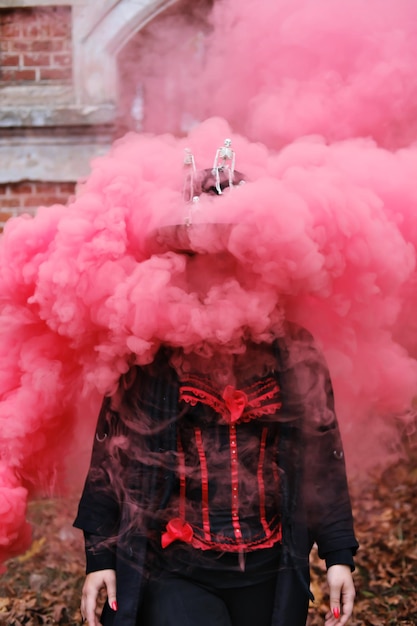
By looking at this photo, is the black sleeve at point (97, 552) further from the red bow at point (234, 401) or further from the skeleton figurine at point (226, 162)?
the skeleton figurine at point (226, 162)

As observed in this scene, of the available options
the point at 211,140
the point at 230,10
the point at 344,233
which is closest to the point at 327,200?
the point at 344,233

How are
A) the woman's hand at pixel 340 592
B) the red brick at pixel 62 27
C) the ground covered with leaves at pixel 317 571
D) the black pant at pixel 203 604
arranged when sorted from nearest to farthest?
the black pant at pixel 203 604
the woman's hand at pixel 340 592
the ground covered with leaves at pixel 317 571
the red brick at pixel 62 27

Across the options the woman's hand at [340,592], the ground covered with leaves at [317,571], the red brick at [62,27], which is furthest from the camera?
the red brick at [62,27]

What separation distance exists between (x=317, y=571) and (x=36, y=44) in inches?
163

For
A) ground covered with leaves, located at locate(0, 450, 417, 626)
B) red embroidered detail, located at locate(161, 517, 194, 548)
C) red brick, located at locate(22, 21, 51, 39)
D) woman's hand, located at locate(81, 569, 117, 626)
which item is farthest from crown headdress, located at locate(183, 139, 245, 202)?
red brick, located at locate(22, 21, 51, 39)

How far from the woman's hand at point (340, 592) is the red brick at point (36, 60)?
163 inches

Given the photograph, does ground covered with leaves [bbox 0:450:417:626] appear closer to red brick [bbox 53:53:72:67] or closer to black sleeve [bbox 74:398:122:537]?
black sleeve [bbox 74:398:122:537]

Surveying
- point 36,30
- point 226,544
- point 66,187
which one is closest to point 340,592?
point 226,544

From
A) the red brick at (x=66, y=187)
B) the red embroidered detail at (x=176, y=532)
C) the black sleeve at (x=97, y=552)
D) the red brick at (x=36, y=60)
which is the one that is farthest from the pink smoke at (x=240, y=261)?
the red brick at (x=36, y=60)

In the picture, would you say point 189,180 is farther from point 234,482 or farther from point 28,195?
point 28,195

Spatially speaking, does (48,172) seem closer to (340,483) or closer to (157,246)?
(157,246)

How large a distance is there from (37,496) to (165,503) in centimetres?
58

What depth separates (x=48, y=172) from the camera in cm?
534

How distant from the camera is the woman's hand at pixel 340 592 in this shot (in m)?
2.40
